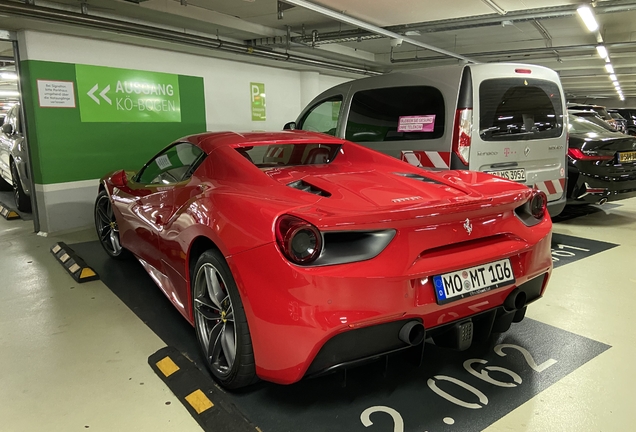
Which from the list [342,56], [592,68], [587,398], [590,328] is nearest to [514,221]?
[587,398]

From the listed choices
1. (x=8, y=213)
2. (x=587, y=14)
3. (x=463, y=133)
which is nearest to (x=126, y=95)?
(x=8, y=213)

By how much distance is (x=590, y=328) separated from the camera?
2.63 m

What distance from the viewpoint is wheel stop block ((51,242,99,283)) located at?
3576 millimetres

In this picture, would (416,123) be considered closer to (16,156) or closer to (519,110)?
(519,110)

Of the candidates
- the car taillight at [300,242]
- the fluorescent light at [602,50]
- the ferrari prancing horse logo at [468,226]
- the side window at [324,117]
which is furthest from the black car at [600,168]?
the car taillight at [300,242]

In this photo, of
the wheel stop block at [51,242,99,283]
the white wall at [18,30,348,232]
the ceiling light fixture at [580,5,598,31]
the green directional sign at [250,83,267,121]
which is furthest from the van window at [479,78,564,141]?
the green directional sign at [250,83,267,121]

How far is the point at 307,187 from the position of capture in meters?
1.98

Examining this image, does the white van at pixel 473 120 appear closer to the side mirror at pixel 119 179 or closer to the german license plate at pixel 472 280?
the german license plate at pixel 472 280

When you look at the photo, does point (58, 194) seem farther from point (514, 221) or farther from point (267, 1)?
point (514, 221)

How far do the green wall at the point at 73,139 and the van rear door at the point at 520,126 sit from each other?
15.5 ft

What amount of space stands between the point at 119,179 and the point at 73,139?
2.35 metres

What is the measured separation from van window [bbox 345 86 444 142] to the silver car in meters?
4.30

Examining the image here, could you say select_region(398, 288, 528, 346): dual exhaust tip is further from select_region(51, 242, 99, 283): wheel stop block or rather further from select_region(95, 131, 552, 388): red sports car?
select_region(51, 242, 99, 283): wheel stop block

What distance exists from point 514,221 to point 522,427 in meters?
0.88
